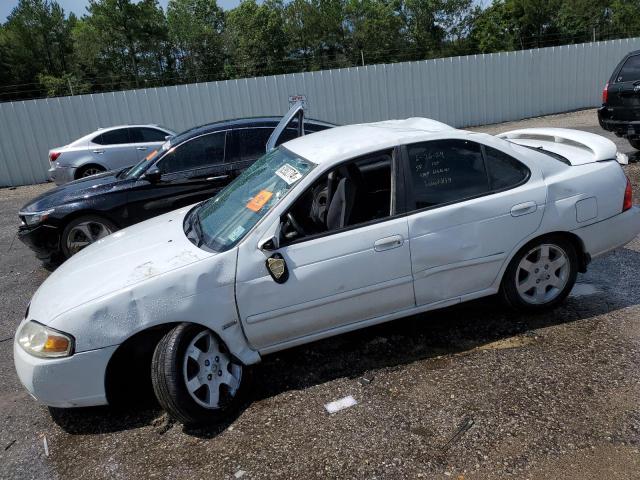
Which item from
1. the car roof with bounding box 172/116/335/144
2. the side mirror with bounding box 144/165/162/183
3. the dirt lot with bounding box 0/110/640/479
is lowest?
the dirt lot with bounding box 0/110/640/479

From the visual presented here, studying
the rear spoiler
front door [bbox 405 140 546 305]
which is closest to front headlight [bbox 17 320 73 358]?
front door [bbox 405 140 546 305]

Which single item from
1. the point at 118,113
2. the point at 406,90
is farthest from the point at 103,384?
the point at 406,90

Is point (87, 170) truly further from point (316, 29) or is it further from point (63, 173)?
point (316, 29)

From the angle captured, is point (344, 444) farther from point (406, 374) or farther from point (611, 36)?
point (611, 36)

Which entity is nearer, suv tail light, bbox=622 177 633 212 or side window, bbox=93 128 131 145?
suv tail light, bbox=622 177 633 212

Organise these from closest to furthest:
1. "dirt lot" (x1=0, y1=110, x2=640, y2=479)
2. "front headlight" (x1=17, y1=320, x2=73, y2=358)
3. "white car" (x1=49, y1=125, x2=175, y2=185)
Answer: "dirt lot" (x1=0, y1=110, x2=640, y2=479), "front headlight" (x1=17, y1=320, x2=73, y2=358), "white car" (x1=49, y1=125, x2=175, y2=185)

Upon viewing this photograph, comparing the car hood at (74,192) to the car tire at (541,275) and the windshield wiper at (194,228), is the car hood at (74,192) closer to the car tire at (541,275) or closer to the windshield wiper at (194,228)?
the windshield wiper at (194,228)

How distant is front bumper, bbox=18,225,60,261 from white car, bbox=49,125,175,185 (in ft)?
18.0

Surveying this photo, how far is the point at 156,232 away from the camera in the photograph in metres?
3.91

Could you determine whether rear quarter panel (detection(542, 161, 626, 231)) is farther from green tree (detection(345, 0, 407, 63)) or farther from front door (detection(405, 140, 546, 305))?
green tree (detection(345, 0, 407, 63))

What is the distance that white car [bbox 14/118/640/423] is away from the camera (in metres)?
3.08

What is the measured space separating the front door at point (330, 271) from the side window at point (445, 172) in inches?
7.2

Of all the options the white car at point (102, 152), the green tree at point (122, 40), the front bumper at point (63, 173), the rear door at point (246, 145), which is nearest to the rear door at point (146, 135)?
the white car at point (102, 152)

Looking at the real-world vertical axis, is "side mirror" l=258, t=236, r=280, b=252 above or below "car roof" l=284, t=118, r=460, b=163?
below
